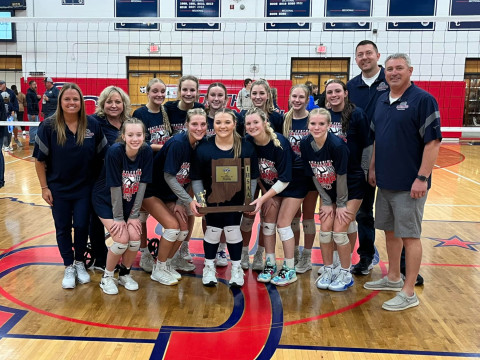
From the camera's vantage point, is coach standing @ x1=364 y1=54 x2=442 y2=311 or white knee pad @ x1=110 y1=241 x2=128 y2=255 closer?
coach standing @ x1=364 y1=54 x2=442 y2=311

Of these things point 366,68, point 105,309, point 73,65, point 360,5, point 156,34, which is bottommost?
point 105,309

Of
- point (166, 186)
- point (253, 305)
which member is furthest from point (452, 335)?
point (166, 186)

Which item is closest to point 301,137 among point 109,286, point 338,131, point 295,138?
point 295,138

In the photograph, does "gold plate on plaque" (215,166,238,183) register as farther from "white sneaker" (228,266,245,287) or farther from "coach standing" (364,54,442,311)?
"coach standing" (364,54,442,311)

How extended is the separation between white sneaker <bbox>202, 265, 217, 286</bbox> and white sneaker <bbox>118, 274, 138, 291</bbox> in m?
0.56

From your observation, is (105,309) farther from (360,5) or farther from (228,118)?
(360,5)

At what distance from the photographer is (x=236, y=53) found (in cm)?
1376

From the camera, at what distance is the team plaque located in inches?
138

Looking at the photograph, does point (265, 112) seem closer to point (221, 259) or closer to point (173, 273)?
point (221, 259)

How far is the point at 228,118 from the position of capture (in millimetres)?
3459

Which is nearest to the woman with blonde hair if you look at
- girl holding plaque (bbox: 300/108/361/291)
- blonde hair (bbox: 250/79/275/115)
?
blonde hair (bbox: 250/79/275/115)

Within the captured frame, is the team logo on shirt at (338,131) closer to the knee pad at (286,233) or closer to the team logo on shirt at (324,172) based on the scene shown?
the team logo on shirt at (324,172)

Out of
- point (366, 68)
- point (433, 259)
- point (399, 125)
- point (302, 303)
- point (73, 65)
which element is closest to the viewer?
point (399, 125)

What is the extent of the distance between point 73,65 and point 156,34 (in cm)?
285
